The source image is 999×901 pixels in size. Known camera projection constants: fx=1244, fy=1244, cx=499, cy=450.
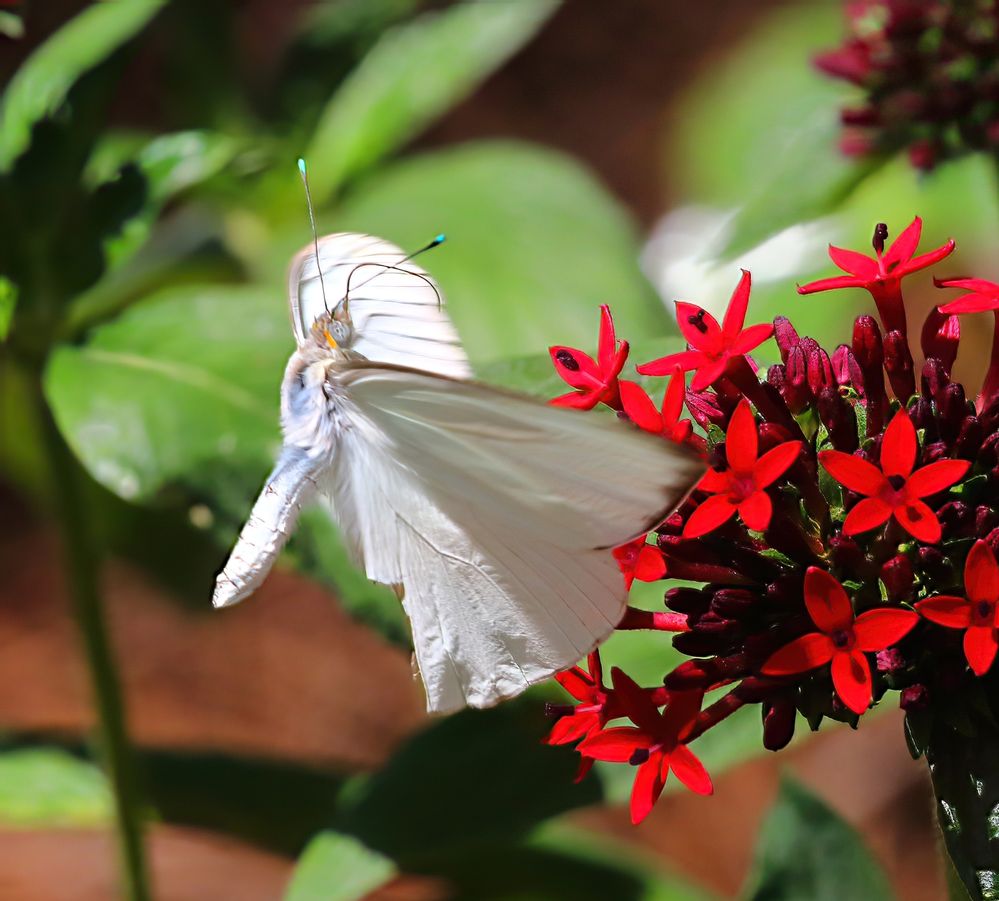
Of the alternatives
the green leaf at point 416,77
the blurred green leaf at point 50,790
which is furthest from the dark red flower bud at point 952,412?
the green leaf at point 416,77

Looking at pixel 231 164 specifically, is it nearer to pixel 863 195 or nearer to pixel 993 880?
pixel 863 195

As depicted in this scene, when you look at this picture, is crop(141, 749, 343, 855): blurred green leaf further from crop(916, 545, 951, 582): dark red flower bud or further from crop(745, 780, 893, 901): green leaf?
crop(916, 545, 951, 582): dark red flower bud

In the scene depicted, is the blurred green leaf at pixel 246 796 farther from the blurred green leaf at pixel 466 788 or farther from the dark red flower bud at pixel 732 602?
the dark red flower bud at pixel 732 602

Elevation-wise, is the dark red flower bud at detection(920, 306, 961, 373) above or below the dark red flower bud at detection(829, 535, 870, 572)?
above

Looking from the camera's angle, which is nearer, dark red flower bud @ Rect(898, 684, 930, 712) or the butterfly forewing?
dark red flower bud @ Rect(898, 684, 930, 712)

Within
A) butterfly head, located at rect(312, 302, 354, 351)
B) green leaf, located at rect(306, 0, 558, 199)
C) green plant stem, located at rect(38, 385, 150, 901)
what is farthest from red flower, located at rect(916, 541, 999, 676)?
green leaf, located at rect(306, 0, 558, 199)

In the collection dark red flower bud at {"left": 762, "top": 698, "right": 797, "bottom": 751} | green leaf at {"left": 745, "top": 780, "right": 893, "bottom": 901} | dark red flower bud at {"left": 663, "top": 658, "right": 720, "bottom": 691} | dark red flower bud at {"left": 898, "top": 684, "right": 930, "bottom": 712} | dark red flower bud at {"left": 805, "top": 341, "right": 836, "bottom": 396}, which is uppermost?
dark red flower bud at {"left": 805, "top": 341, "right": 836, "bottom": 396}

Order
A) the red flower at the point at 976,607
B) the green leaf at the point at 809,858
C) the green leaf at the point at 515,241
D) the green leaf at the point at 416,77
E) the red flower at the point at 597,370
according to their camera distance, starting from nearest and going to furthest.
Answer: the red flower at the point at 976,607, the red flower at the point at 597,370, the green leaf at the point at 809,858, the green leaf at the point at 515,241, the green leaf at the point at 416,77
